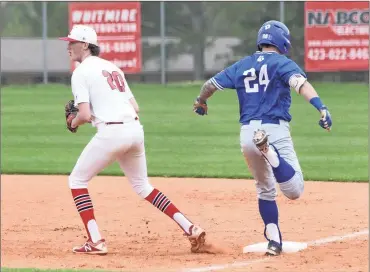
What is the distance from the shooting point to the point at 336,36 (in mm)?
29266

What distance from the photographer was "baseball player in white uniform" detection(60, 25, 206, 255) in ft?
24.5

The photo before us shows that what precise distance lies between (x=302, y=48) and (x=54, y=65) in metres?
8.19

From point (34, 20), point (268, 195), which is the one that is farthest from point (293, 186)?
point (34, 20)

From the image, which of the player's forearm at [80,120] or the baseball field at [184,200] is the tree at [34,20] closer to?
the baseball field at [184,200]

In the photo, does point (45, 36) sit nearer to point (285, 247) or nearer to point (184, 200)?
point (184, 200)

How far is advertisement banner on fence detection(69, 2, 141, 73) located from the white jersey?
21962 millimetres

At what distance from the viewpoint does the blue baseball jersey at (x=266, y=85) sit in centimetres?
729

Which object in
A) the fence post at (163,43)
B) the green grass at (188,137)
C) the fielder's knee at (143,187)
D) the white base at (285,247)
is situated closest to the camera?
the white base at (285,247)

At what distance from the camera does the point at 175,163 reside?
47.2ft

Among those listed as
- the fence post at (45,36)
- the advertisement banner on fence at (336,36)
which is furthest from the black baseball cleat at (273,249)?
the fence post at (45,36)

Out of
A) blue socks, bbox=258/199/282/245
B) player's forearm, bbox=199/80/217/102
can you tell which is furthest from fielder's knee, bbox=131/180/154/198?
blue socks, bbox=258/199/282/245

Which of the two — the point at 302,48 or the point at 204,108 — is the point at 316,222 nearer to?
the point at 204,108

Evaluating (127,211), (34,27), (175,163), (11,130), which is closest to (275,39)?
(127,211)

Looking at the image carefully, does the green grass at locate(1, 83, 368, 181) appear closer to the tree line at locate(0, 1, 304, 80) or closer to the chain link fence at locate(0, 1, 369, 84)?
the chain link fence at locate(0, 1, 369, 84)
